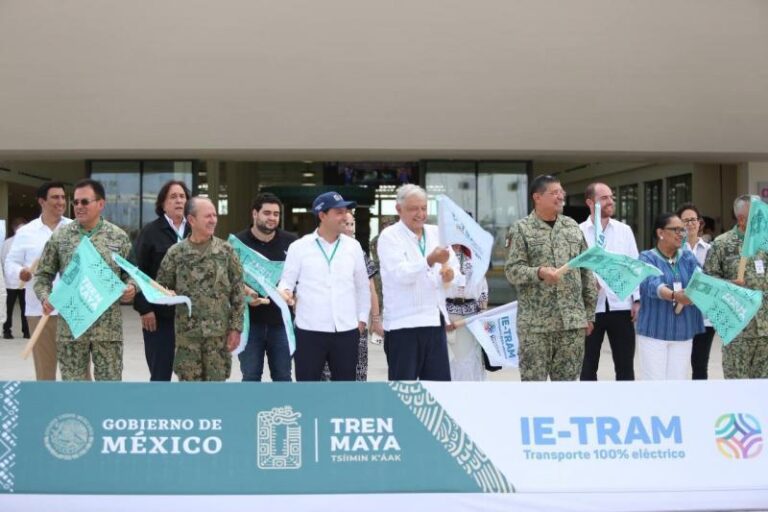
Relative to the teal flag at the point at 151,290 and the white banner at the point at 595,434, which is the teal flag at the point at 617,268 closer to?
the white banner at the point at 595,434

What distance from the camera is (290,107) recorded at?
707 inches

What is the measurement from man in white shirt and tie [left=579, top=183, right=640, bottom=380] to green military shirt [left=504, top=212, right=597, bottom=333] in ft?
2.51

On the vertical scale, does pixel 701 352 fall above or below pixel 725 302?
below

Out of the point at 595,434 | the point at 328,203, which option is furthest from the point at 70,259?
the point at 595,434

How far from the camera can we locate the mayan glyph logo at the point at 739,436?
5.16 metres

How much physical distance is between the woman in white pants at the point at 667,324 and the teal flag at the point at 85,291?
3804 millimetres

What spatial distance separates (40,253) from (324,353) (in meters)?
2.74

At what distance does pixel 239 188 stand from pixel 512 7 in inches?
387

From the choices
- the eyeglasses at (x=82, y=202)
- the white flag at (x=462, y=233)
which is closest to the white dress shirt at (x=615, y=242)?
the white flag at (x=462, y=233)

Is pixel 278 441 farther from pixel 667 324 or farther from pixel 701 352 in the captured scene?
pixel 701 352

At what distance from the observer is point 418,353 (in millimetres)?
6336

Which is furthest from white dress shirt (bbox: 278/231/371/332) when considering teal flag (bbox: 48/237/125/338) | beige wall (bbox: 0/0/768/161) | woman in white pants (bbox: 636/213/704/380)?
beige wall (bbox: 0/0/768/161)

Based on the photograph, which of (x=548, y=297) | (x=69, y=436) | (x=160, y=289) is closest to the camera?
(x=69, y=436)

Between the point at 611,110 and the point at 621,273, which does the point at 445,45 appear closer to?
the point at 611,110
